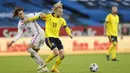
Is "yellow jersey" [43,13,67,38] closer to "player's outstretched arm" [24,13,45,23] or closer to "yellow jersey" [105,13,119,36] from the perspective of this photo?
"player's outstretched arm" [24,13,45,23]

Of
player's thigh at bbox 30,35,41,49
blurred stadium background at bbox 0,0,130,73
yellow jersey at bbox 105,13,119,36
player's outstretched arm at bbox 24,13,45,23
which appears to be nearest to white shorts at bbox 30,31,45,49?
player's thigh at bbox 30,35,41,49

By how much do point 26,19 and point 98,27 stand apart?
55.6 ft

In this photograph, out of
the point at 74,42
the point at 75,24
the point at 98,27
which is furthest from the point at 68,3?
the point at 74,42

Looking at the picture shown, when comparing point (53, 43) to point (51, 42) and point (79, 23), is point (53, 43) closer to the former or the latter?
point (51, 42)

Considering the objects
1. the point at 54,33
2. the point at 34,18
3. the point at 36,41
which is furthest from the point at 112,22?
the point at 34,18

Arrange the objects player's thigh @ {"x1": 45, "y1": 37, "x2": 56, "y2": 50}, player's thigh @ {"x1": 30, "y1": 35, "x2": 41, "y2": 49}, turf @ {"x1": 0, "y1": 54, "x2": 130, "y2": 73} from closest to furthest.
→ player's thigh @ {"x1": 45, "y1": 37, "x2": 56, "y2": 50}
player's thigh @ {"x1": 30, "y1": 35, "x2": 41, "y2": 49}
turf @ {"x1": 0, "y1": 54, "x2": 130, "y2": 73}

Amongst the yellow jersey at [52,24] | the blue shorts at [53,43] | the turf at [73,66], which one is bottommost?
the turf at [73,66]

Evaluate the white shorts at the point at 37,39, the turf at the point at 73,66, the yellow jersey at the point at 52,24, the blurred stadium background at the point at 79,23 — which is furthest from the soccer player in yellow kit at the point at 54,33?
the blurred stadium background at the point at 79,23

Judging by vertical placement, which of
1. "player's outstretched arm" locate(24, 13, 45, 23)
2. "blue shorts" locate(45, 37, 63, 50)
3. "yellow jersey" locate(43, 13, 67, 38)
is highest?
"player's outstretched arm" locate(24, 13, 45, 23)

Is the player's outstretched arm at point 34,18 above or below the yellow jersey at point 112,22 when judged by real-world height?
above

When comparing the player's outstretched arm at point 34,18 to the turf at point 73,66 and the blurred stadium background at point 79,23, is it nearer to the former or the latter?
the turf at point 73,66

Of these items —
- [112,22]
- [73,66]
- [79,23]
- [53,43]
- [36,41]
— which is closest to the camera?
[53,43]

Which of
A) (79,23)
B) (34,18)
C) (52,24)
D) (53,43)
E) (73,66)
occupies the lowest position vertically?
(73,66)

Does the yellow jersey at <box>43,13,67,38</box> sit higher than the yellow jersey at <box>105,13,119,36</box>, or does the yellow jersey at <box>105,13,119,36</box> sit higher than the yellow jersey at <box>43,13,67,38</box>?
the yellow jersey at <box>43,13,67,38</box>
